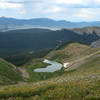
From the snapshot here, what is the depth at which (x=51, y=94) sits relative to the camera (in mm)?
18234

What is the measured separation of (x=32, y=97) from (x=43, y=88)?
8.09 ft

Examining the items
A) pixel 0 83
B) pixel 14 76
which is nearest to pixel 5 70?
pixel 14 76

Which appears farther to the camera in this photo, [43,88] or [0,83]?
[0,83]

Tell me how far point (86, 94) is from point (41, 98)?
4.31 m

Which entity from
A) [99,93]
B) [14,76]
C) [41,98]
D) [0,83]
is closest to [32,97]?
[41,98]

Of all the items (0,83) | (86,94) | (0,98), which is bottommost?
(0,83)

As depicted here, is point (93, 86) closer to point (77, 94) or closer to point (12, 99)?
point (77, 94)

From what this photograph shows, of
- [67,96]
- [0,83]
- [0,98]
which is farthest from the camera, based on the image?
[0,83]

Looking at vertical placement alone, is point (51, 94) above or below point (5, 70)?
above

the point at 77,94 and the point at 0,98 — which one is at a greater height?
the point at 77,94

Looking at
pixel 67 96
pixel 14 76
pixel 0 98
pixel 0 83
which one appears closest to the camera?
pixel 67 96

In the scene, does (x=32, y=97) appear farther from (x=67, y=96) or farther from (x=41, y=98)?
(x=67, y=96)

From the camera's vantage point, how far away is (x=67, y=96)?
17531 millimetres

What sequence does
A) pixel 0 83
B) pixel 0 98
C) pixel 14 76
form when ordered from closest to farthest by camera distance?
1. pixel 0 98
2. pixel 0 83
3. pixel 14 76
